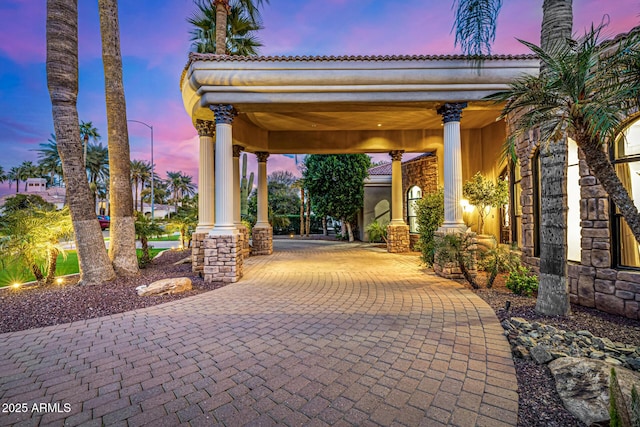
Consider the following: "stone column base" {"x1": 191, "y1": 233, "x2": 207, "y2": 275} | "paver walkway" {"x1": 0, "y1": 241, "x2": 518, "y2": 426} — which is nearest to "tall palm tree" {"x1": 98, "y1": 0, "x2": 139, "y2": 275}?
"stone column base" {"x1": 191, "y1": 233, "x2": 207, "y2": 275}

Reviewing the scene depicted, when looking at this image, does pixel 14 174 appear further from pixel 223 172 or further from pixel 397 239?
pixel 397 239

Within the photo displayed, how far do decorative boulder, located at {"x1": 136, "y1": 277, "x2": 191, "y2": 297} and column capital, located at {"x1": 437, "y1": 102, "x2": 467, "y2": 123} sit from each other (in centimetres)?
763

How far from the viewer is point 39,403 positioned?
2.16 metres

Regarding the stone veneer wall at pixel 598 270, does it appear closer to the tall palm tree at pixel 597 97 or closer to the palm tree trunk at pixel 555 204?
the palm tree trunk at pixel 555 204

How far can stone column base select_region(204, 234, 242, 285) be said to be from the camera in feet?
21.3

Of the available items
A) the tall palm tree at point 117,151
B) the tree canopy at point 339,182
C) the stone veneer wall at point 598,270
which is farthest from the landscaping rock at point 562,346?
the tree canopy at point 339,182

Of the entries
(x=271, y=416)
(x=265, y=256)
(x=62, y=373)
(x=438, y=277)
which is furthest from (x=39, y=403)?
(x=265, y=256)

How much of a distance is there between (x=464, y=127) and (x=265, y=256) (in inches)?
376

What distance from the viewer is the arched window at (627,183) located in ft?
13.5

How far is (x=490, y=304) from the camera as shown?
455cm

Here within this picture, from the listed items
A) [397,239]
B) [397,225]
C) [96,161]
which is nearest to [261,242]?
[397,239]

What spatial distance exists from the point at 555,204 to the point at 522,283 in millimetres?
1871

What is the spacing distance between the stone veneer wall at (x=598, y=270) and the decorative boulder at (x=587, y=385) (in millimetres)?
2433

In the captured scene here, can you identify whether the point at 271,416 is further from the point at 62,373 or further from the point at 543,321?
the point at 543,321
